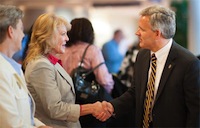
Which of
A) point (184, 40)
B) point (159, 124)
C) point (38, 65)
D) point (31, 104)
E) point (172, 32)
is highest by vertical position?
point (172, 32)

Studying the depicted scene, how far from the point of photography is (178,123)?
8.54ft

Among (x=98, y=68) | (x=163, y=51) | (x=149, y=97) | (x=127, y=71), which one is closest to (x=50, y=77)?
(x=149, y=97)

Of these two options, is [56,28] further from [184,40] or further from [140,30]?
[184,40]

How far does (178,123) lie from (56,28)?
1100 mm

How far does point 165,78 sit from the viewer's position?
8.50 feet

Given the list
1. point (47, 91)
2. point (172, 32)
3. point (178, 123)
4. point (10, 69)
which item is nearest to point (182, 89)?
point (178, 123)

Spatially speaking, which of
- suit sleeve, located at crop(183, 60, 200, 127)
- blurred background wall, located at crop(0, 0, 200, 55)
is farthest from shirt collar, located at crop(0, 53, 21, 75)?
blurred background wall, located at crop(0, 0, 200, 55)

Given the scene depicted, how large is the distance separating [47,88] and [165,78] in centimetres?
83

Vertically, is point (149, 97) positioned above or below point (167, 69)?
below

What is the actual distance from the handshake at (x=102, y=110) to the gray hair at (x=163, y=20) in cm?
77

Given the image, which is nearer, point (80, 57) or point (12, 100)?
point (12, 100)

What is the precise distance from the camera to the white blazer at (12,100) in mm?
2033

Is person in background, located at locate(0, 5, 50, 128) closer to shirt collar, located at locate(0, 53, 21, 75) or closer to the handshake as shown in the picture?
shirt collar, located at locate(0, 53, 21, 75)

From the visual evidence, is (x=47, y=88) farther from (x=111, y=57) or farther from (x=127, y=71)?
(x=111, y=57)
